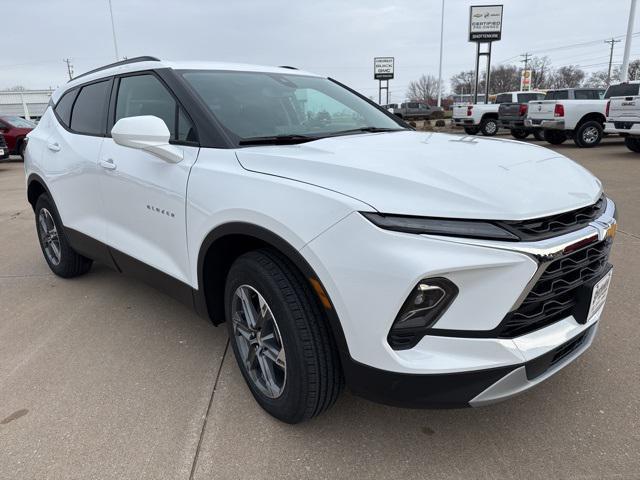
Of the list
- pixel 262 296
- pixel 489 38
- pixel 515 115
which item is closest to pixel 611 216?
pixel 262 296

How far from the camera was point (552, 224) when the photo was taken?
184 cm

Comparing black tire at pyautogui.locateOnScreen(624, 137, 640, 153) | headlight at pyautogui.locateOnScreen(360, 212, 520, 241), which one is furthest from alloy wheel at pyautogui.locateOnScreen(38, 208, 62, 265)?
black tire at pyautogui.locateOnScreen(624, 137, 640, 153)

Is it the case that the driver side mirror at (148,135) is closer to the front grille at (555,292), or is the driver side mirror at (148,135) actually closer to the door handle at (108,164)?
the door handle at (108,164)

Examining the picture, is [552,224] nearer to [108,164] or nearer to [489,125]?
[108,164]

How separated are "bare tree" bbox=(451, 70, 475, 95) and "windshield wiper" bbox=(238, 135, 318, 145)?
87400 mm

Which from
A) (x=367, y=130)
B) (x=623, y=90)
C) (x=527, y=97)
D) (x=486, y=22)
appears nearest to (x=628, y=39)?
(x=527, y=97)

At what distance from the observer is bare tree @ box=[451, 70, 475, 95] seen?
8431 centimetres

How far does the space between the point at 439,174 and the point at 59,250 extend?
3778 mm

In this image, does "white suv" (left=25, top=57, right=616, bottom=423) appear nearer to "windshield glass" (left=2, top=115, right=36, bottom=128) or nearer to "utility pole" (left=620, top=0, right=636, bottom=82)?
"windshield glass" (left=2, top=115, right=36, bottom=128)

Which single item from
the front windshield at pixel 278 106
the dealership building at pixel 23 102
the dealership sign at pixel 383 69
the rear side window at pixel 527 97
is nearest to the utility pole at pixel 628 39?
the rear side window at pixel 527 97

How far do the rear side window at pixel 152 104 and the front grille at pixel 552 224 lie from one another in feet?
5.52

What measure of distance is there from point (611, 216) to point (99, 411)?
8.88ft

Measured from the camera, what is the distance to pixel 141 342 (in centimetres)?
327

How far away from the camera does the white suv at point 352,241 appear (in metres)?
1.72
